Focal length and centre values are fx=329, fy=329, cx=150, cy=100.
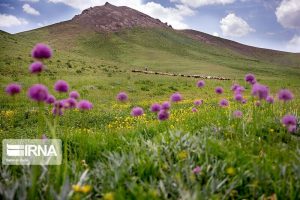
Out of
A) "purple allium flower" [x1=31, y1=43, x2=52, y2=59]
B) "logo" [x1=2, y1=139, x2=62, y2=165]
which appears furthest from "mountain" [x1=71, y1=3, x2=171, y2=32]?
"purple allium flower" [x1=31, y1=43, x2=52, y2=59]

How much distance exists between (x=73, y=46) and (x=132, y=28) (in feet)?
114

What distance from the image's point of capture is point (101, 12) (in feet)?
382

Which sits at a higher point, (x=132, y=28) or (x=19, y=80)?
(x=132, y=28)

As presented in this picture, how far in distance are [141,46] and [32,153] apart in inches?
3354

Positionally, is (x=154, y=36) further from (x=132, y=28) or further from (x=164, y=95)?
(x=164, y=95)

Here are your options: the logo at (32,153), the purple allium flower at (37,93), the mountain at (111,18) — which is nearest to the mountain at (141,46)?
the mountain at (111,18)

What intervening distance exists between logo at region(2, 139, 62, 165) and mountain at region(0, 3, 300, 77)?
147 ft

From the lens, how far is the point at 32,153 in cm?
480

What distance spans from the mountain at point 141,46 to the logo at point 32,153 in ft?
147

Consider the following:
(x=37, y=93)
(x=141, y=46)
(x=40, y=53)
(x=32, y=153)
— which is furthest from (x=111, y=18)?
(x=37, y=93)

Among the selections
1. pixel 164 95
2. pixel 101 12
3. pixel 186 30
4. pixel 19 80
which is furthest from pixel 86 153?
pixel 186 30

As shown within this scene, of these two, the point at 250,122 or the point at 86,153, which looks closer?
the point at 86,153

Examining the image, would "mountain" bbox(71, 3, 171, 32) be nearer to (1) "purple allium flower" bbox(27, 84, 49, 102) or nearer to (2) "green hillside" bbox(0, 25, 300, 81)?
(2) "green hillside" bbox(0, 25, 300, 81)

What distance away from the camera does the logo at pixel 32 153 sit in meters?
4.23
